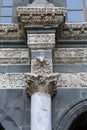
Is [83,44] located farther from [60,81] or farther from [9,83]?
[9,83]

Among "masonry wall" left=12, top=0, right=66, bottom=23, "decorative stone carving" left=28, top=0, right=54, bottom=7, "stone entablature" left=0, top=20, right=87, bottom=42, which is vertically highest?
"masonry wall" left=12, top=0, right=66, bottom=23

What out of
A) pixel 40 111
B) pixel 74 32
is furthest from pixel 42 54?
pixel 40 111

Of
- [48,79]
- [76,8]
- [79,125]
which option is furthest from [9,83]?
[76,8]

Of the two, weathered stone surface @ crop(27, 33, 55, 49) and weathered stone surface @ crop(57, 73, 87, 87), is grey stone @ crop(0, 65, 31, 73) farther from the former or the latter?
weathered stone surface @ crop(57, 73, 87, 87)

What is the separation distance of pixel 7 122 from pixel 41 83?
112cm

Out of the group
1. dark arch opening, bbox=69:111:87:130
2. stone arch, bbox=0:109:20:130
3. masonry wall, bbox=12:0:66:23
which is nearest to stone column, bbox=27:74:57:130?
stone arch, bbox=0:109:20:130

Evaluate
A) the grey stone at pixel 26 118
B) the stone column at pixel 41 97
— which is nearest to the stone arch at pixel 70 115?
the stone column at pixel 41 97

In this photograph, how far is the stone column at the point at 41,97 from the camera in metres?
9.30

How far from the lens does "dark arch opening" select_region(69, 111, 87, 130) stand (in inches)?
392

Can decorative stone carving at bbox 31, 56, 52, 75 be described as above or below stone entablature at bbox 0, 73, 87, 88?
above

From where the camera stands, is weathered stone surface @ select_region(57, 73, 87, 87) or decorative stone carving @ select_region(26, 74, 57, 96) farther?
weathered stone surface @ select_region(57, 73, 87, 87)

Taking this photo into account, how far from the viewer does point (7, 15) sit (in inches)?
468

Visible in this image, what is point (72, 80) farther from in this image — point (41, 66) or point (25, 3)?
point (25, 3)

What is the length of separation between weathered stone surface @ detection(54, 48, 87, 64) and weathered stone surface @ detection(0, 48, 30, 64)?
73cm
